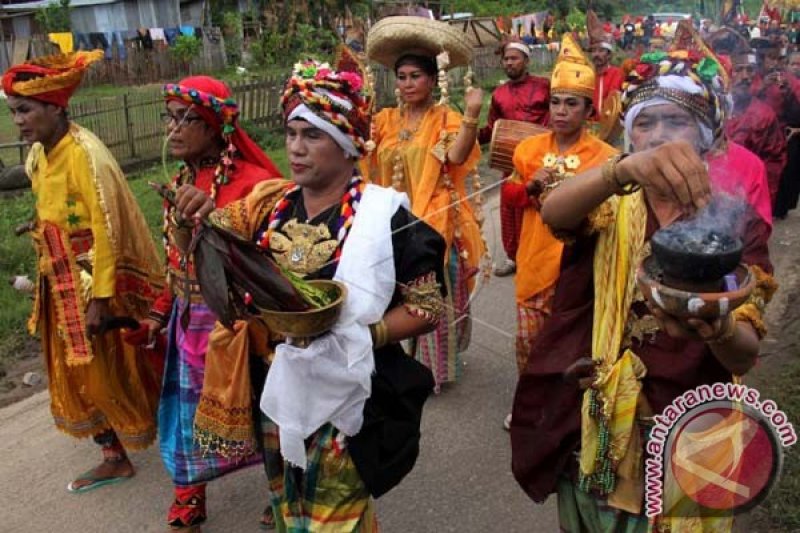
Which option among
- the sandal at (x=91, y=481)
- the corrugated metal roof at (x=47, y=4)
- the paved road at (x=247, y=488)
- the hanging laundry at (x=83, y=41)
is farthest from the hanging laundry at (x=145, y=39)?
the sandal at (x=91, y=481)

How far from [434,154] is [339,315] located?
2.64 meters

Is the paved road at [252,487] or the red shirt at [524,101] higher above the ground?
the red shirt at [524,101]

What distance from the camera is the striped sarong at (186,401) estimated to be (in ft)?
10.8

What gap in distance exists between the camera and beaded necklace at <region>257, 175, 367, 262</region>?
259 cm

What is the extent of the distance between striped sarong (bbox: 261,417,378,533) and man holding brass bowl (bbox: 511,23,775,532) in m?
0.65

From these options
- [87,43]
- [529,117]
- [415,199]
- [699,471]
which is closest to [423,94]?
[415,199]

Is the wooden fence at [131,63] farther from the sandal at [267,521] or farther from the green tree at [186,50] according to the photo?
the sandal at [267,521]

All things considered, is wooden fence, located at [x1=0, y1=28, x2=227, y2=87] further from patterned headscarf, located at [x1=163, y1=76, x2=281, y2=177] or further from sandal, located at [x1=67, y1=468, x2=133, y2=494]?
patterned headscarf, located at [x1=163, y1=76, x2=281, y2=177]

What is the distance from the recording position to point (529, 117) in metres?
6.85

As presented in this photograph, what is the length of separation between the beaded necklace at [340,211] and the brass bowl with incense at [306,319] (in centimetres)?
35

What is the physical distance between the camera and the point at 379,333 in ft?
8.02

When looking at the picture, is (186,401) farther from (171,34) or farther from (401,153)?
(171,34)

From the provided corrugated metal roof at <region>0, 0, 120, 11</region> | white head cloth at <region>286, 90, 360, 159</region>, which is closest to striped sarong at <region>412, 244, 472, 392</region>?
white head cloth at <region>286, 90, 360, 159</region>

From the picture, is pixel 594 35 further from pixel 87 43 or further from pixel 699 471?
pixel 87 43
